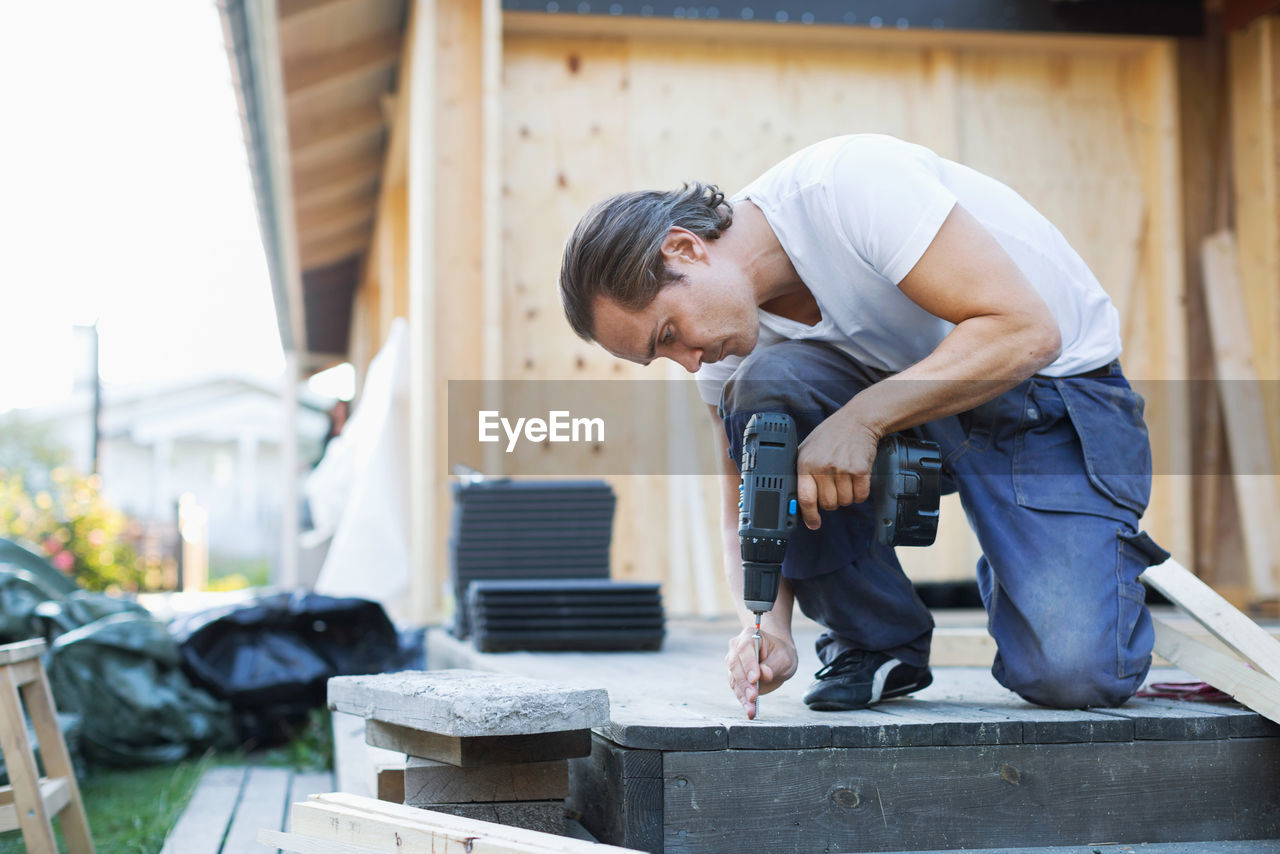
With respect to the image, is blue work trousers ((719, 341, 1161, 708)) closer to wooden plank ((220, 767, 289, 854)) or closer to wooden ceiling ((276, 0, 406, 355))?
wooden plank ((220, 767, 289, 854))

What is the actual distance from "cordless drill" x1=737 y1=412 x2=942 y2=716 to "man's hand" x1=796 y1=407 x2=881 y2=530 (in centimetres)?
2

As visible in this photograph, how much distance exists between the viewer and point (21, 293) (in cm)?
3931

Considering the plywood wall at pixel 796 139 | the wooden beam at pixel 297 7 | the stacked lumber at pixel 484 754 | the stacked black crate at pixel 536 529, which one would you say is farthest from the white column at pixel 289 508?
the stacked lumber at pixel 484 754

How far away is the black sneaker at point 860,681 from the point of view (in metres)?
1.79

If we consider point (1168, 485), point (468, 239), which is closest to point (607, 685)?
point (468, 239)

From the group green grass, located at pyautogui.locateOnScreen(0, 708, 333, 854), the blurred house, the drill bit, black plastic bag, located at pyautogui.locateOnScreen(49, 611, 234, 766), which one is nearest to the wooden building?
green grass, located at pyautogui.locateOnScreen(0, 708, 333, 854)

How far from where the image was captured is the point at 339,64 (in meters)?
5.92

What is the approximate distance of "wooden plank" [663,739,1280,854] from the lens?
4.98 ft

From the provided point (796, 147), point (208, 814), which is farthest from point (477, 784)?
point (796, 147)

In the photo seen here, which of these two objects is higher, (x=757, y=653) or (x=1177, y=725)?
(x=757, y=653)

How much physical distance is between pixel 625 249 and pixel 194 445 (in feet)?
97.0

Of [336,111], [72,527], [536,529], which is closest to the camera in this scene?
[536,529]

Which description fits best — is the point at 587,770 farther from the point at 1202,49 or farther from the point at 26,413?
the point at 26,413

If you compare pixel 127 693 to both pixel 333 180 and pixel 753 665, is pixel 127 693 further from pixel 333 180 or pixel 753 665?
pixel 333 180
